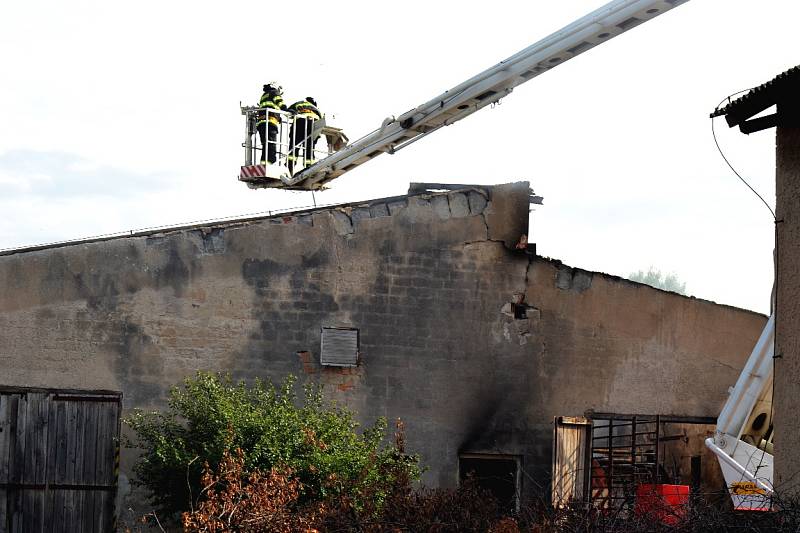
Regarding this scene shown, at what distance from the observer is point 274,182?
20.3 meters

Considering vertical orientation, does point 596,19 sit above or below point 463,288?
above

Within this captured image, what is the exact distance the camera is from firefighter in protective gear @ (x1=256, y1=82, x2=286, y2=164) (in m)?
19.3

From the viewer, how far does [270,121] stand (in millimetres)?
19547

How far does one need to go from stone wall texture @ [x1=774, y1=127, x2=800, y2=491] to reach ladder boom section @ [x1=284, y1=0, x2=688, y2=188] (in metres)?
3.94

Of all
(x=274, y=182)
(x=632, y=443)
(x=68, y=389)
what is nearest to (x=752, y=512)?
(x=632, y=443)

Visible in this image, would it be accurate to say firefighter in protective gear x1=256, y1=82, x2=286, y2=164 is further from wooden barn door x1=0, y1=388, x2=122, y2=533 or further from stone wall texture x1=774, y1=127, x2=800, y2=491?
stone wall texture x1=774, y1=127, x2=800, y2=491

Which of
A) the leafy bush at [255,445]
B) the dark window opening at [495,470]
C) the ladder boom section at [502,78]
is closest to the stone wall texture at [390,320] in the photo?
the dark window opening at [495,470]

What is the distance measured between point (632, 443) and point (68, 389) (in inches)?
282

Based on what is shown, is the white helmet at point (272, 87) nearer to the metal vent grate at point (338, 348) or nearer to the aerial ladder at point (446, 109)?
the aerial ladder at point (446, 109)

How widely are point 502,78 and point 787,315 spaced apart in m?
6.56

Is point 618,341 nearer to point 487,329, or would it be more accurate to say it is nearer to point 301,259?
point 487,329

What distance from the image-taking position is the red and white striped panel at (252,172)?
1975 cm

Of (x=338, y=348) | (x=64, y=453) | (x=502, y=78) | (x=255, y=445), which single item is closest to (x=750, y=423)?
(x=338, y=348)

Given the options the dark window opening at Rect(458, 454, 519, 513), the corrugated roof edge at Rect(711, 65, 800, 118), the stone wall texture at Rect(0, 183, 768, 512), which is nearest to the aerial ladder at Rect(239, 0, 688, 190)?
the stone wall texture at Rect(0, 183, 768, 512)
